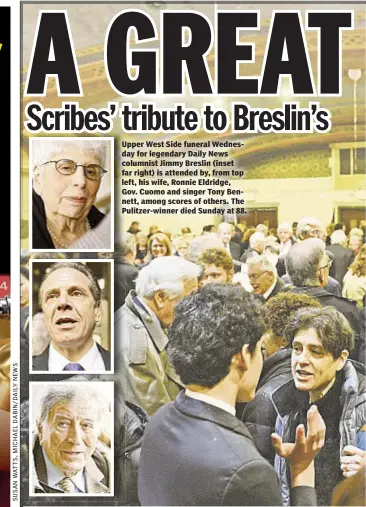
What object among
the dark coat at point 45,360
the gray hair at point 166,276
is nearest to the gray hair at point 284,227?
the gray hair at point 166,276

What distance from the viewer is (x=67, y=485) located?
3676 millimetres

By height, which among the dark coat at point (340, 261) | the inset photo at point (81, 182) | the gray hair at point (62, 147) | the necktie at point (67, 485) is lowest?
the necktie at point (67, 485)

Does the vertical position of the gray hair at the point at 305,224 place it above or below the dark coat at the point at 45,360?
above

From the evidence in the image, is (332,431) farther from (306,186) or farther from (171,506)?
(306,186)

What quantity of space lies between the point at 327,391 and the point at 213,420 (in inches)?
20.4

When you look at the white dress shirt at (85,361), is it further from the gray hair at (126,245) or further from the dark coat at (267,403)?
the dark coat at (267,403)

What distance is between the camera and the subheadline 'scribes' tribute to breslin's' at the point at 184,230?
365cm

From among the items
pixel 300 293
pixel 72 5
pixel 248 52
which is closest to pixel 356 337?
pixel 300 293

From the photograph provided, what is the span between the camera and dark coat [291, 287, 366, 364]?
3.68 m

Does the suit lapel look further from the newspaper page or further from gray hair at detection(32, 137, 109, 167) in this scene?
gray hair at detection(32, 137, 109, 167)

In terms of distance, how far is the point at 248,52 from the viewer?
365 cm

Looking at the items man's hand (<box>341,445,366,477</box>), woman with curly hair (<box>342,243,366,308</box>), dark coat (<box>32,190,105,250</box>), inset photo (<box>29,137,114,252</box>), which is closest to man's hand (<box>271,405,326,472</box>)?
man's hand (<box>341,445,366,477</box>)

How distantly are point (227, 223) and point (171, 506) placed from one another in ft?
4.15

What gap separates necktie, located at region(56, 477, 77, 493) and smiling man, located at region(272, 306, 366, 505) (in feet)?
2.96
